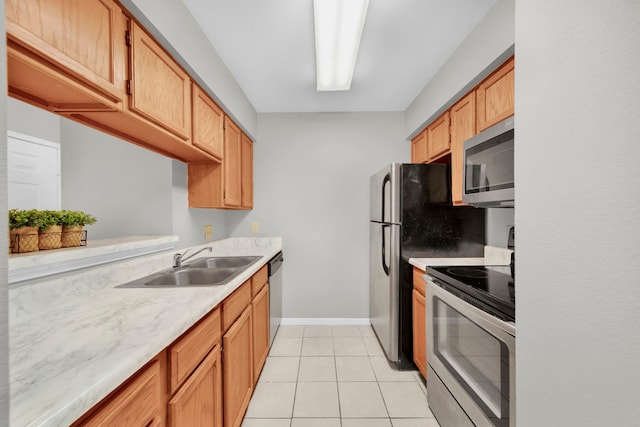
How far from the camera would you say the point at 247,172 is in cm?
291

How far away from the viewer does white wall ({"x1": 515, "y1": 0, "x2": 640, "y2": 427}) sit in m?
0.47

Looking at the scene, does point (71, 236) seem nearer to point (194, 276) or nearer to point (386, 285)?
point (194, 276)

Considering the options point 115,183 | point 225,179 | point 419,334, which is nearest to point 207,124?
point 225,179

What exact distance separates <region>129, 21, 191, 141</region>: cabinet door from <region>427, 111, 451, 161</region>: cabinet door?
1.98 m

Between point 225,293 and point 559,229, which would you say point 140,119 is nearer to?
point 225,293

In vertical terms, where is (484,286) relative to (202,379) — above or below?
above

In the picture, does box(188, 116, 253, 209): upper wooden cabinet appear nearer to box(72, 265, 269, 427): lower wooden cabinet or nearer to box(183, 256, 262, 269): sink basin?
box(183, 256, 262, 269): sink basin

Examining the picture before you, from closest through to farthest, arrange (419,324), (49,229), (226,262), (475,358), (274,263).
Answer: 1. (49,229)
2. (475,358)
3. (419,324)
4. (226,262)
5. (274,263)

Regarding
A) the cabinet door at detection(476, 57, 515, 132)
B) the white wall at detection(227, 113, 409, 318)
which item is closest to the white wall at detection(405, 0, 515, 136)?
the cabinet door at detection(476, 57, 515, 132)

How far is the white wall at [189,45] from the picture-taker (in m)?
1.22

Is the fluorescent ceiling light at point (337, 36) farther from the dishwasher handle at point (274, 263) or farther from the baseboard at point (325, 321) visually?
the baseboard at point (325, 321)

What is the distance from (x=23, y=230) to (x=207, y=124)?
117 centimetres

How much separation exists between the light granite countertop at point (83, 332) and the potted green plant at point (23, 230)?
0.49 ft

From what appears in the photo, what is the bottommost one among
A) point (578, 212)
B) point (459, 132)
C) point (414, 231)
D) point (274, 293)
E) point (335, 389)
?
point (335, 389)
